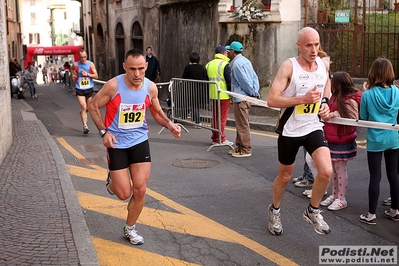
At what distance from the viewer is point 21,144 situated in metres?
11.4

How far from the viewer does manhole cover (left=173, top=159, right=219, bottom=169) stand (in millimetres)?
9711

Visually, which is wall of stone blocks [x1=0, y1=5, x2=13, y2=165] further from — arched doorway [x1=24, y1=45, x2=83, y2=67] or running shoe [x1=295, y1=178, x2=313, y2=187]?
arched doorway [x1=24, y1=45, x2=83, y2=67]

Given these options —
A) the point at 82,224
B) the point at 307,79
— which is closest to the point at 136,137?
the point at 82,224

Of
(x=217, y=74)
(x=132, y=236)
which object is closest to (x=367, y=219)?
(x=132, y=236)

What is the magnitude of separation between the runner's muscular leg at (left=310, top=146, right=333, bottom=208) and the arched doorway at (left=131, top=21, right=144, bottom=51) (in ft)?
68.8

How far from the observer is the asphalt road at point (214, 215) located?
560 centimetres

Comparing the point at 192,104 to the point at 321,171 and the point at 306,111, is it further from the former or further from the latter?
the point at 321,171

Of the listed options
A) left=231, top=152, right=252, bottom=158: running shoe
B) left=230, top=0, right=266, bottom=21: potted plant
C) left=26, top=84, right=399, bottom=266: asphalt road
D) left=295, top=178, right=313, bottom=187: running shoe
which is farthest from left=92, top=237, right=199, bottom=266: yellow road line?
left=230, top=0, right=266, bottom=21: potted plant

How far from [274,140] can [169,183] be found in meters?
4.40

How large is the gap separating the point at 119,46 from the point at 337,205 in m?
25.7

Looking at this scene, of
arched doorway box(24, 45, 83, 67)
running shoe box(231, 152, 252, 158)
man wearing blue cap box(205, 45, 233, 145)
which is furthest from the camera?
arched doorway box(24, 45, 83, 67)

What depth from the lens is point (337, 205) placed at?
697 centimetres

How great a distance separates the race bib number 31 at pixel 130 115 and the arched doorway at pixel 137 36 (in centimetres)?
2053

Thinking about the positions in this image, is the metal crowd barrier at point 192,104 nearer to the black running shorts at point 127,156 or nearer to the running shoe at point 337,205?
the running shoe at point 337,205
